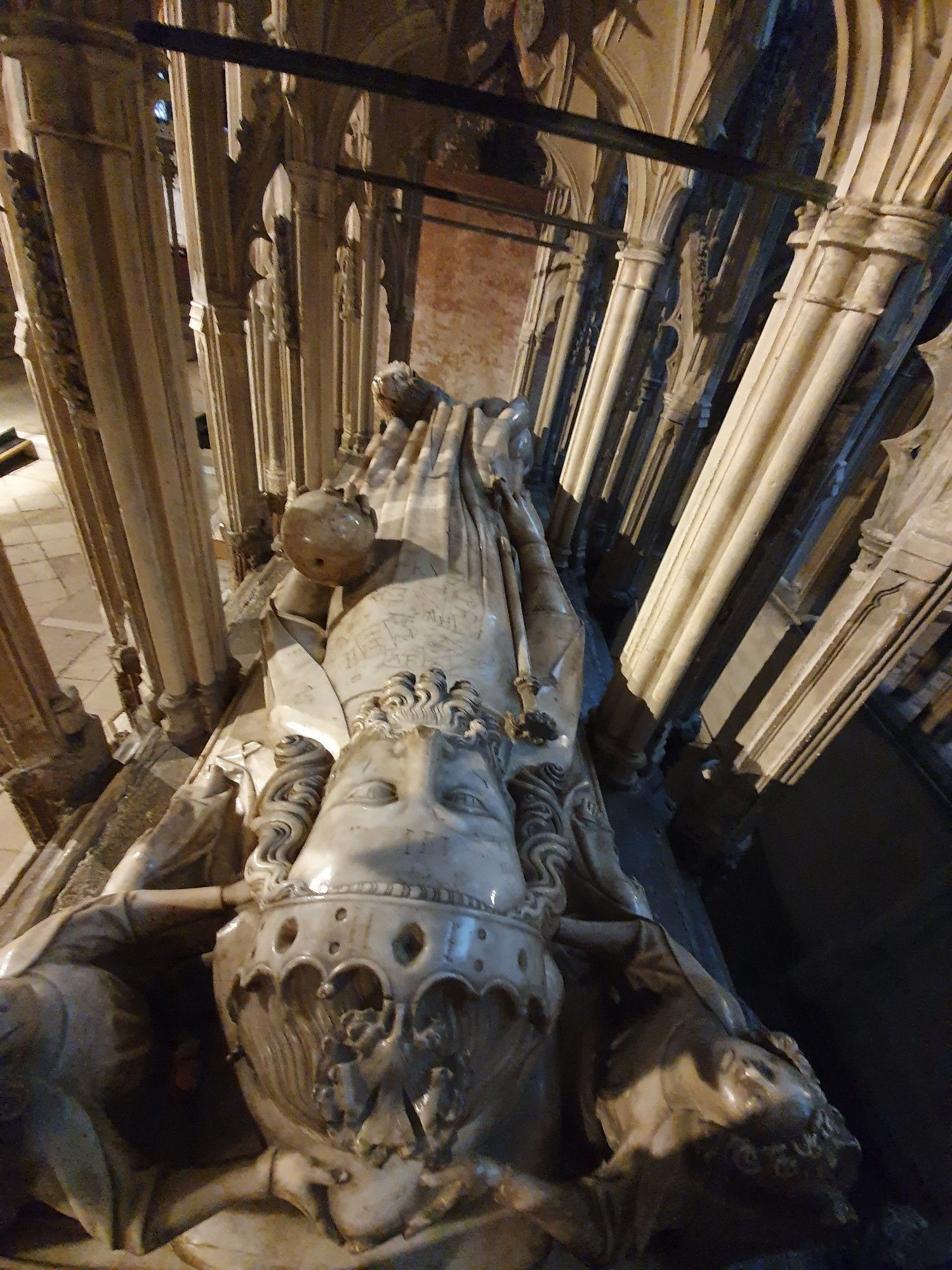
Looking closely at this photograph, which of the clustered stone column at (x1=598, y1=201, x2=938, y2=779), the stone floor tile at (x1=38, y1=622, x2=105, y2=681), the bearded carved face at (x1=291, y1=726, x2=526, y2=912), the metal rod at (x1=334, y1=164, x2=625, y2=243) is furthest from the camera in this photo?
the stone floor tile at (x1=38, y1=622, x2=105, y2=681)

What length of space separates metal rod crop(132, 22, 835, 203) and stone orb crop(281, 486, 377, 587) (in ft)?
4.85

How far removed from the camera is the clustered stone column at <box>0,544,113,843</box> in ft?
8.34

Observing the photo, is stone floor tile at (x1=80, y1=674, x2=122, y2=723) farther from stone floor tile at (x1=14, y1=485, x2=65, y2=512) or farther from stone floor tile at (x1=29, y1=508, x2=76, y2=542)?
stone floor tile at (x1=14, y1=485, x2=65, y2=512)

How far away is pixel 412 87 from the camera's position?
78.7 inches

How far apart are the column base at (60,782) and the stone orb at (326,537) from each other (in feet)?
4.85

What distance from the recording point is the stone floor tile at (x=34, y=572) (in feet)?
20.5

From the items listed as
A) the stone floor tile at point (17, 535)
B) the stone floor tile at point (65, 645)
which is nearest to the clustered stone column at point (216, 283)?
the stone floor tile at point (65, 645)

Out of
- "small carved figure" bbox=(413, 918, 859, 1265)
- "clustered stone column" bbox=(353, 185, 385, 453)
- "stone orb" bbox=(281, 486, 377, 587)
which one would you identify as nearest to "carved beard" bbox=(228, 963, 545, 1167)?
"small carved figure" bbox=(413, 918, 859, 1265)

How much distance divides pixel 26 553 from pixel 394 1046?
741cm

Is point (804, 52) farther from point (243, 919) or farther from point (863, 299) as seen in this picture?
point (243, 919)

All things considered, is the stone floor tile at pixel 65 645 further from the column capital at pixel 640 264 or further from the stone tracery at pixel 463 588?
the column capital at pixel 640 264

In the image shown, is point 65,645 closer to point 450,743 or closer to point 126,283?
point 126,283

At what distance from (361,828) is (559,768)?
1003 mm

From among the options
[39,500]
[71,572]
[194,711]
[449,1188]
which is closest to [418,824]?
[449,1188]
